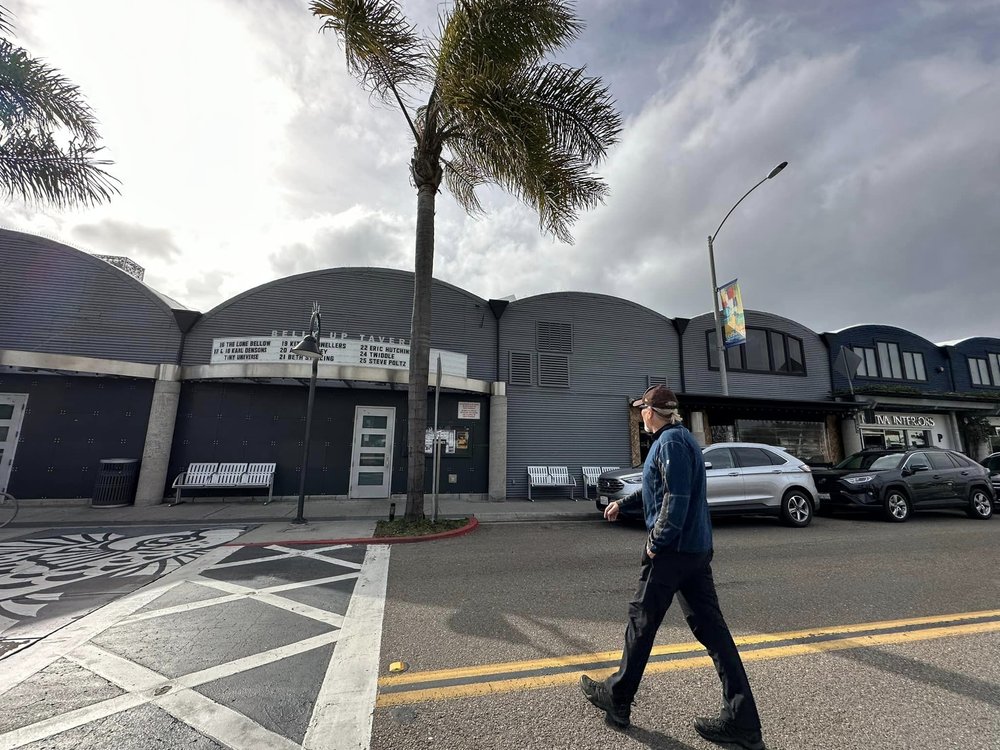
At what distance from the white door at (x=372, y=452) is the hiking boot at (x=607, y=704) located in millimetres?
10440

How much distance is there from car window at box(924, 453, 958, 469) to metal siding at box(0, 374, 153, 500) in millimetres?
19800

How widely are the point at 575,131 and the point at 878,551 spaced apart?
936 centimetres

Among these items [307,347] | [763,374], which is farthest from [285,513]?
[763,374]

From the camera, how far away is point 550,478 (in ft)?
42.9

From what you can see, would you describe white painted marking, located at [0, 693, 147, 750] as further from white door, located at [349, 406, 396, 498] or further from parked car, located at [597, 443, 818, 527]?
white door, located at [349, 406, 396, 498]

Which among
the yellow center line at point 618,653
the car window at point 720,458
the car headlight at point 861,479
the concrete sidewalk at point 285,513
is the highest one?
the car window at point 720,458

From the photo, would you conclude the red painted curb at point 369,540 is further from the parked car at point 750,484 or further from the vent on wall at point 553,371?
the vent on wall at point 553,371

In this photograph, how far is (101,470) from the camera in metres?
10.3

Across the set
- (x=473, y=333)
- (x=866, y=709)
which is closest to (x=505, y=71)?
(x=473, y=333)

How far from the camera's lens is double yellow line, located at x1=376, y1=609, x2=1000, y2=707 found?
2824mm

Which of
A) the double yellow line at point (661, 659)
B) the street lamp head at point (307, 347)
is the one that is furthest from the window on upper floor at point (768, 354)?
the street lamp head at point (307, 347)

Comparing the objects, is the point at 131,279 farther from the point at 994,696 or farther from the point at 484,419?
the point at 994,696

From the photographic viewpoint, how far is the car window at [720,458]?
29.2 feet

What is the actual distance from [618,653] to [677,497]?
66.8 inches
